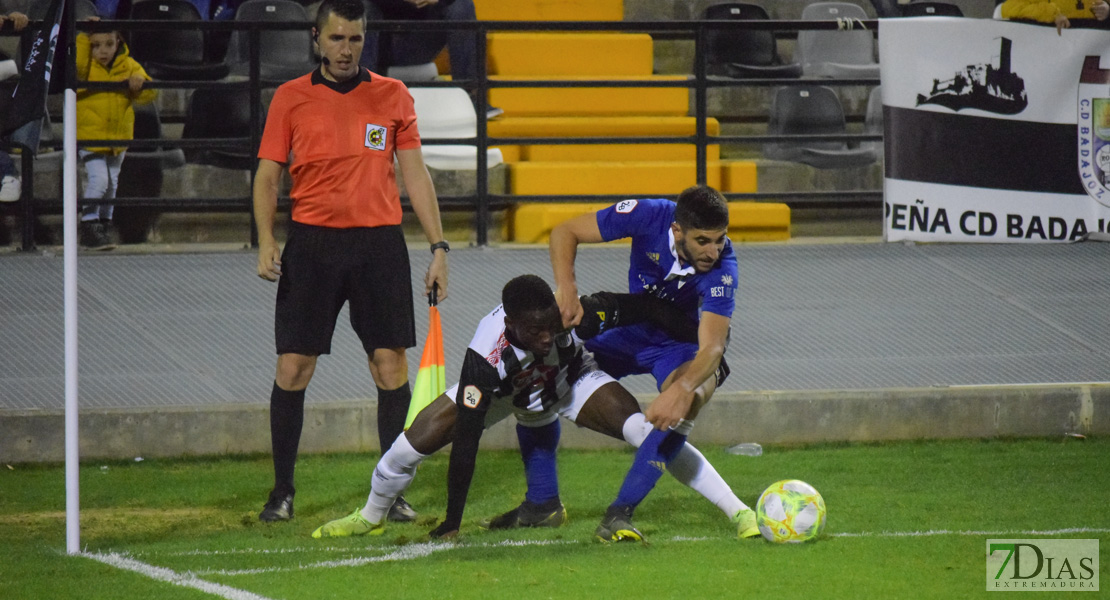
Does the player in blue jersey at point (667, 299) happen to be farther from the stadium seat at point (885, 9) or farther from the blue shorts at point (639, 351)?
the stadium seat at point (885, 9)

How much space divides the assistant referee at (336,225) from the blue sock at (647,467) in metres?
1.05

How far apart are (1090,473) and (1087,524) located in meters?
1.07

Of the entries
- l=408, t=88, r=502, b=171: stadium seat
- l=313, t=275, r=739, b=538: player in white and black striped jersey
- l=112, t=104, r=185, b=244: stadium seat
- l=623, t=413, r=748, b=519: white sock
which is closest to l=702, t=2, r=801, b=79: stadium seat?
l=408, t=88, r=502, b=171: stadium seat

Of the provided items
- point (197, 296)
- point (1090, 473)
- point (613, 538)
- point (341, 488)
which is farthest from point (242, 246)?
point (1090, 473)

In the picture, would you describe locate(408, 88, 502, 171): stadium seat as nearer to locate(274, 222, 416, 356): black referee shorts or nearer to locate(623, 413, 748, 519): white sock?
locate(274, 222, 416, 356): black referee shorts

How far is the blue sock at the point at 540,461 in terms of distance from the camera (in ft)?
18.7

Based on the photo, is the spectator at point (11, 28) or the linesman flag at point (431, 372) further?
the spectator at point (11, 28)

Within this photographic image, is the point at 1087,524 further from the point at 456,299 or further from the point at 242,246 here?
the point at 242,246

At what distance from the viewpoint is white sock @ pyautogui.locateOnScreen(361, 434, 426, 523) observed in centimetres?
545

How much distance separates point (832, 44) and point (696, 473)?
849cm

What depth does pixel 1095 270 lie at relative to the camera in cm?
967

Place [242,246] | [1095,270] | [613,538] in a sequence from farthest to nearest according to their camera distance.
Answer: [242,246]
[1095,270]
[613,538]

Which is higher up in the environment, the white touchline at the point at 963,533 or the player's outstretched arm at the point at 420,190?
the player's outstretched arm at the point at 420,190

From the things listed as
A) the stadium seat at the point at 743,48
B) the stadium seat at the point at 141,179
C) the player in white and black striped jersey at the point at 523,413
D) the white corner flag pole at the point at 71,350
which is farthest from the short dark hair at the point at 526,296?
the stadium seat at the point at 743,48
